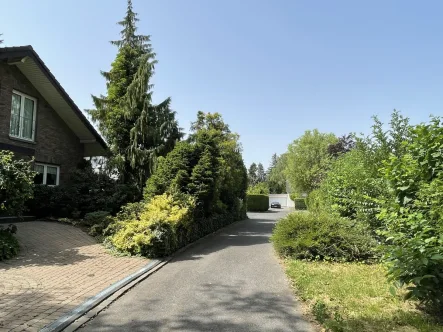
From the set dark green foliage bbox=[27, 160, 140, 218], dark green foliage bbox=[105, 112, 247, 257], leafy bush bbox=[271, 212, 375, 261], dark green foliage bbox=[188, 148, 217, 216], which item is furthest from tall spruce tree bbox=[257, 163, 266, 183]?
leafy bush bbox=[271, 212, 375, 261]

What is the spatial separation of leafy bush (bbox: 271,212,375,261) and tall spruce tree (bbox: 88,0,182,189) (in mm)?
9823

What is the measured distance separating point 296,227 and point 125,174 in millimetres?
11613

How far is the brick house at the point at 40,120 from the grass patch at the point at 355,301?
12335mm

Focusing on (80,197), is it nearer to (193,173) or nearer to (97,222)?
(97,222)

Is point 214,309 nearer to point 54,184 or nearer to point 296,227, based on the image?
point 296,227

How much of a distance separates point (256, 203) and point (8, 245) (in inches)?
1416

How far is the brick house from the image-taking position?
45.3ft

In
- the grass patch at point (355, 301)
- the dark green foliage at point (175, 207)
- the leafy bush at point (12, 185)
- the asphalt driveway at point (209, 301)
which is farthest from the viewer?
the dark green foliage at point (175, 207)

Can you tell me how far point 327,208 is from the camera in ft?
42.1

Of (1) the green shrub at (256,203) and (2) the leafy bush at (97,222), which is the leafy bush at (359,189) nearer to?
(2) the leafy bush at (97,222)

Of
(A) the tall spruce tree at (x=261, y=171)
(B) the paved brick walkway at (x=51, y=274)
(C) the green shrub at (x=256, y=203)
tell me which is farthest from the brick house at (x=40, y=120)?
(A) the tall spruce tree at (x=261, y=171)

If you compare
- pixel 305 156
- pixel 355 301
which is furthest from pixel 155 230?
pixel 305 156

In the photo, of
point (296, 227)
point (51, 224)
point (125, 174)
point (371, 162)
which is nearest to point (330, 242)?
point (296, 227)

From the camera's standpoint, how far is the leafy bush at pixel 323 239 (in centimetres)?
888
